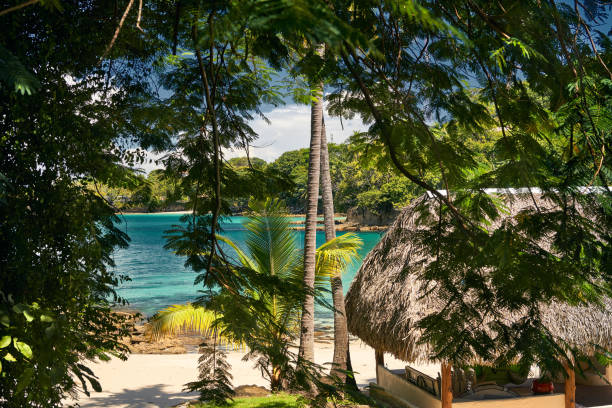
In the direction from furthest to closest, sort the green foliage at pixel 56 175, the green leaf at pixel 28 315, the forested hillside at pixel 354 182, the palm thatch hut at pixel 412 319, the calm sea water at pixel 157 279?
the calm sea water at pixel 157 279 → the palm thatch hut at pixel 412 319 → the forested hillside at pixel 354 182 → the green foliage at pixel 56 175 → the green leaf at pixel 28 315

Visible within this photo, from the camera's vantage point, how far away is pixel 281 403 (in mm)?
7410

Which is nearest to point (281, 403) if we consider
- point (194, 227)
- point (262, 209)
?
point (262, 209)

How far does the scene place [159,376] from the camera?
1074 centimetres

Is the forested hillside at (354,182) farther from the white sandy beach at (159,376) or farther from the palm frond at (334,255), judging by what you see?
the white sandy beach at (159,376)

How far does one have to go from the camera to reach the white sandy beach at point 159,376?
28.5 feet

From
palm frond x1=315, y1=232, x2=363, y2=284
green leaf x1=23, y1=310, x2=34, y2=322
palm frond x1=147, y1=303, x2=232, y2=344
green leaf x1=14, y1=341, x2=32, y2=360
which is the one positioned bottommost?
palm frond x1=147, y1=303, x2=232, y2=344

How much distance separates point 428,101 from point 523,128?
0.62 metres

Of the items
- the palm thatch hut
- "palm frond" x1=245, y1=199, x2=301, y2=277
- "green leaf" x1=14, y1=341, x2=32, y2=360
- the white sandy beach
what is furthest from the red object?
"green leaf" x1=14, y1=341, x2=32, y2=360

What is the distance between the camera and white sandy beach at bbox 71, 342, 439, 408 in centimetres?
870

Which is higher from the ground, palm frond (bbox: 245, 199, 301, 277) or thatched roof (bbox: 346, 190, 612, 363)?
palm frond (bbox: 245, 199, 301, 277)

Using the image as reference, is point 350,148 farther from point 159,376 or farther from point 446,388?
point 159,376

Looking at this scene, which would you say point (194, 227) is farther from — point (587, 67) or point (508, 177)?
point (587, 67)

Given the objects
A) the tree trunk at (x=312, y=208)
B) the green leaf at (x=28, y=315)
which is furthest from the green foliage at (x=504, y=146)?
the tree trunk at (x=312, y=208)

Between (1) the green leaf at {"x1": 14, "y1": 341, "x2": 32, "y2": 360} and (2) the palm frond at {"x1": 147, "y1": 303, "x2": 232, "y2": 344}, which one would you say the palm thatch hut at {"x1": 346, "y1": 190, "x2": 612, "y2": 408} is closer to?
(2) the palm frond at {"x1": 147, "y1": 303, "x2": 232, "y2": 344}
